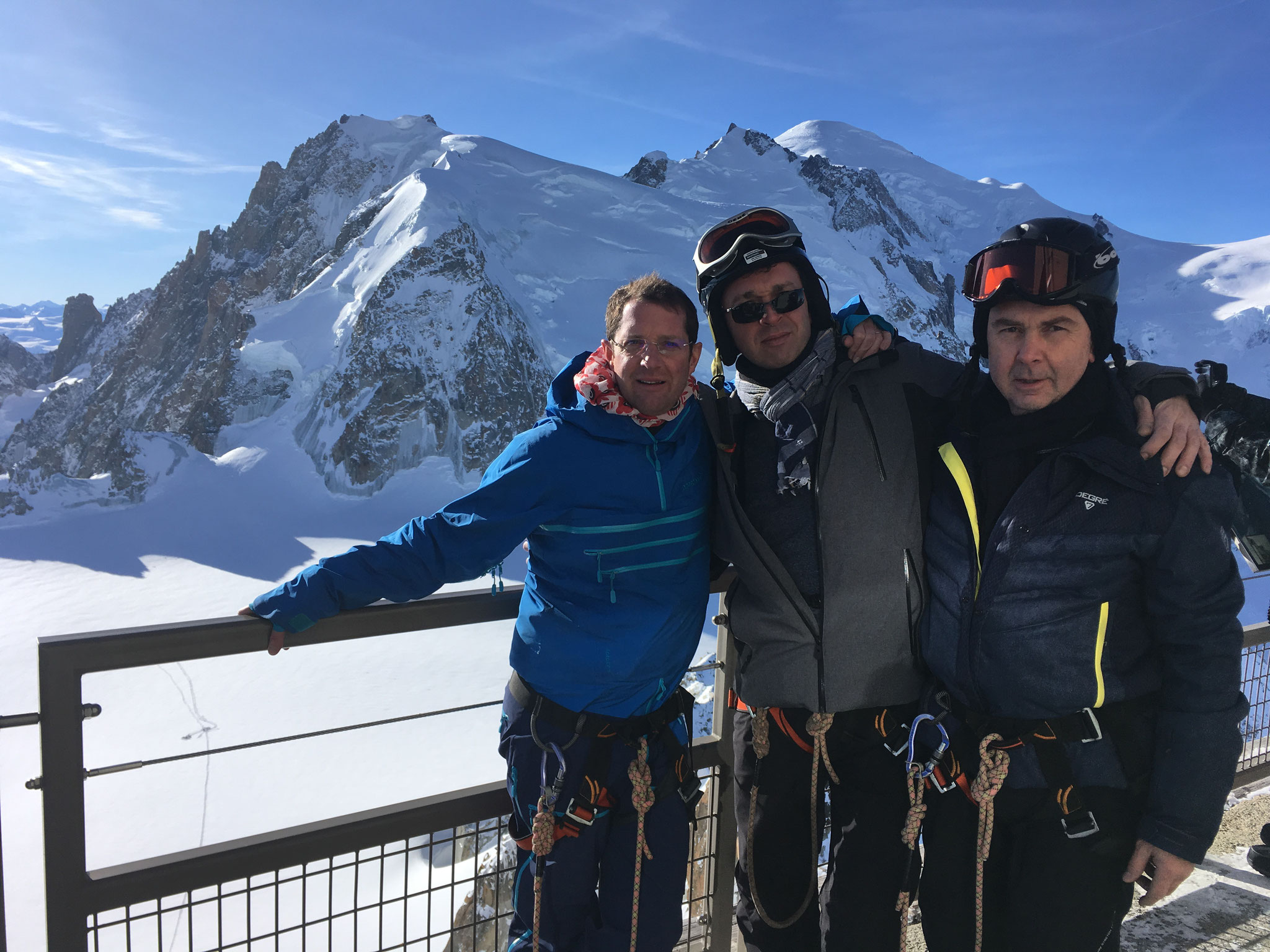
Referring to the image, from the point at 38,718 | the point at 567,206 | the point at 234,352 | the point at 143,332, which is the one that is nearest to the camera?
the point at 38,718

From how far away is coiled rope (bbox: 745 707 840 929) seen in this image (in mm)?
2033

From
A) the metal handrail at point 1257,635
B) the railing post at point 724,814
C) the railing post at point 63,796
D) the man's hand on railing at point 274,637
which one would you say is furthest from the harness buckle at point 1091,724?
the metal handrail at point 1257,635

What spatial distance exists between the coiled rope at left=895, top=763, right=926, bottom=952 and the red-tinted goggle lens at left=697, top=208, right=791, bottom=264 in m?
1.50

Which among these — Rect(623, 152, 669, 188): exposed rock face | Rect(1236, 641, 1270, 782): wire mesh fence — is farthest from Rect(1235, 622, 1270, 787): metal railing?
Rect(623, 152, 669, 188): exposed rock face

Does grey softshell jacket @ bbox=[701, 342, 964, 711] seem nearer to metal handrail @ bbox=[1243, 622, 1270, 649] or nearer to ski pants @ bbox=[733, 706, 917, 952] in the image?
ski pants @ bbox=[733, 706, 917, 952]

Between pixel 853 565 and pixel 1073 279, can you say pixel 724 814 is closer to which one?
pixel 853 565

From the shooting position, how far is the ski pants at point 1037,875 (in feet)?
5.72

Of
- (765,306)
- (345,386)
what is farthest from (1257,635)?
(345,386)

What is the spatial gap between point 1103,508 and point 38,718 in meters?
2.38

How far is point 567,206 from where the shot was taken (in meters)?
69.4

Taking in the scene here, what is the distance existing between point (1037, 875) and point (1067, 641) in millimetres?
558

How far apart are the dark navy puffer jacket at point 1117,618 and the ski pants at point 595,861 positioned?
882mm

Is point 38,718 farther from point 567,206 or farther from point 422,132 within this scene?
point 422,132

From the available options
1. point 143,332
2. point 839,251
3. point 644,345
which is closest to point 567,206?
point 839,251
